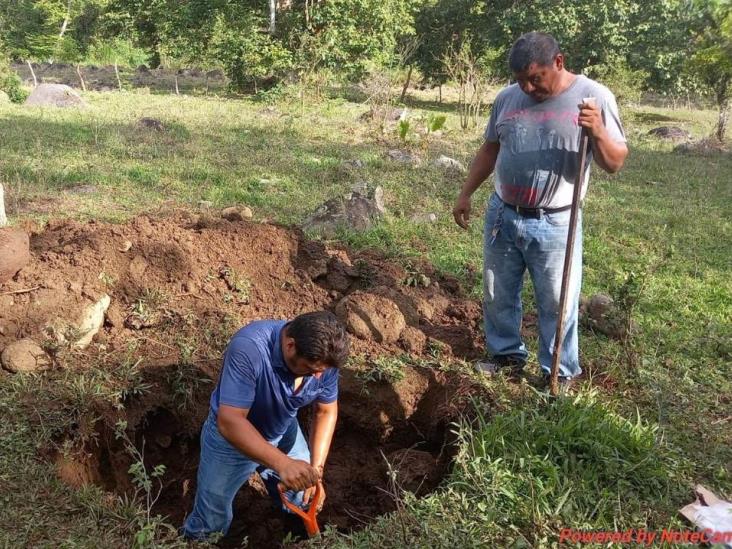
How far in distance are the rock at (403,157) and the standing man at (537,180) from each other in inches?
222

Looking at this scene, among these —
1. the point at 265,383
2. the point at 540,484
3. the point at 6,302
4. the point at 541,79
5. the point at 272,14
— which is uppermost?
the point at 272,14

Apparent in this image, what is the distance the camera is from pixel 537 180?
3246 mm

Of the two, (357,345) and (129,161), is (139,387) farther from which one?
(129,161)

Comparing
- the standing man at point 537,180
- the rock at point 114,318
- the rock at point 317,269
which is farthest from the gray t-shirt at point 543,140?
the rock at point 114,318

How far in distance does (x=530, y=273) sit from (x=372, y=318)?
1109 mm

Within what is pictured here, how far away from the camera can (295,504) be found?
117 inches

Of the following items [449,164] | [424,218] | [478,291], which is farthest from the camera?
[449,164]

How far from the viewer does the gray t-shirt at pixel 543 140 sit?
122 inches

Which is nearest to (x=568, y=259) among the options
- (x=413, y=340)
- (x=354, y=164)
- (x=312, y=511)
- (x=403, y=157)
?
(x=413, y=340)

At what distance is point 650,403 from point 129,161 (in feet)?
23.3

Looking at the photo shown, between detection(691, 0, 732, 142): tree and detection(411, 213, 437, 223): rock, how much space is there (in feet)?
32.0

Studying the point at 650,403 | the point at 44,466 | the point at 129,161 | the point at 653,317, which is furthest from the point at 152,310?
the point at 129,161

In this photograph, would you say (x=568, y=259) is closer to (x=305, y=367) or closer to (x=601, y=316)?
(x=601, y=316)

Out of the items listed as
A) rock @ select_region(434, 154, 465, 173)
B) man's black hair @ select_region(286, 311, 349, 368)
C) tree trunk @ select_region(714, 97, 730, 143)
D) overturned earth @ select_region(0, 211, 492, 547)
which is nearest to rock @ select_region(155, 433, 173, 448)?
overturned earth @ select_region(0, 211, 492, 547)
